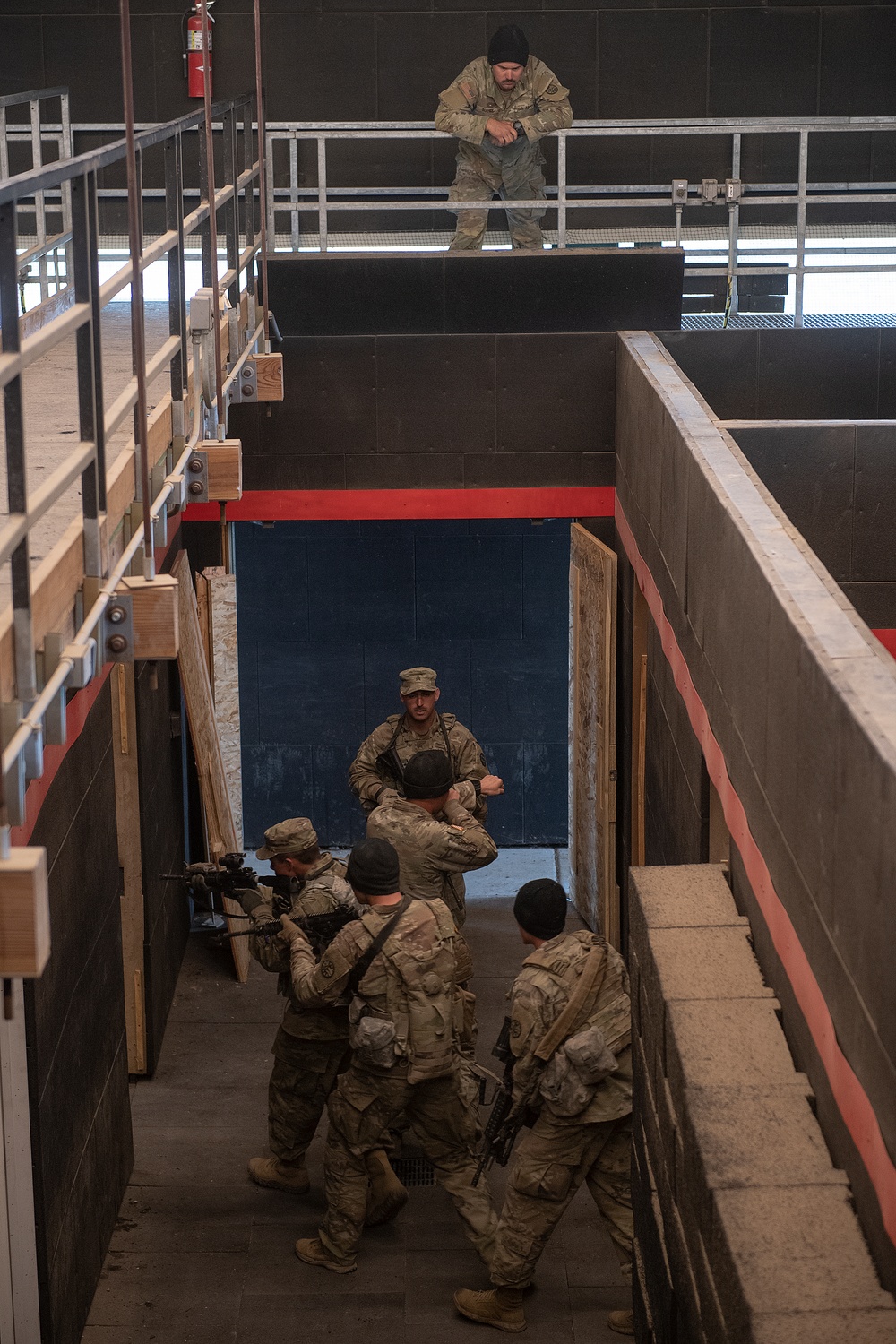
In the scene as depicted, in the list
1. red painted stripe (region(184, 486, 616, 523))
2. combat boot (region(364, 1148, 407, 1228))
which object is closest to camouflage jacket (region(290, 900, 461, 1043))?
combat boot (region(364, 1148, 407, 1228))

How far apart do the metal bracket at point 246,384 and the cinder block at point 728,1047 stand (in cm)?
401

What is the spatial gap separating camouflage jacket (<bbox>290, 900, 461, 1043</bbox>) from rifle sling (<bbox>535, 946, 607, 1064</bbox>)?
73 centimetres

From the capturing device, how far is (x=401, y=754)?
9445 millimetres

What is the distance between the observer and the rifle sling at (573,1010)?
19.4 feet

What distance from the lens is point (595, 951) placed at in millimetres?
6016

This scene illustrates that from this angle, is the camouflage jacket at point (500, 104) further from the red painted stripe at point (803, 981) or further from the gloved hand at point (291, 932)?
the gloved hand at point (291, 932)

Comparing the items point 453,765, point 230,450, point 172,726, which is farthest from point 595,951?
point 172,726

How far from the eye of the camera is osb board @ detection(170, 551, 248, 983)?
359 inches

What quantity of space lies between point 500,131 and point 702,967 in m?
7.93

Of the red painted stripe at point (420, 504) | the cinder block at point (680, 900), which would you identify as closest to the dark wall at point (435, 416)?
the red painted stripe at point (420, 504)

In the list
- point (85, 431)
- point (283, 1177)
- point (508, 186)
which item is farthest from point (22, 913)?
point (508, 186)

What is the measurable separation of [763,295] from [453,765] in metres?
6.34

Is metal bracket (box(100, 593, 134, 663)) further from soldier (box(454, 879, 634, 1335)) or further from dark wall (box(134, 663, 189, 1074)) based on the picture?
dark wall (box(134, 663, 189, 1074))

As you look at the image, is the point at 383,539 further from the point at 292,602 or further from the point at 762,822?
the point at 762,822
